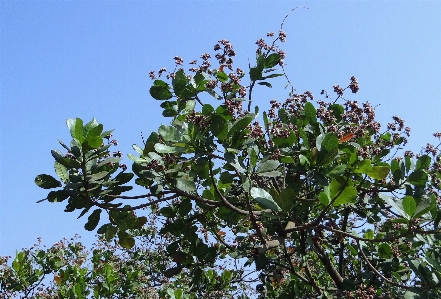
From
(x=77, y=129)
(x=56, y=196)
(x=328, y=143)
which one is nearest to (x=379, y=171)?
(x=328, y=143)

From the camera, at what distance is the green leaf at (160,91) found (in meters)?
3.56

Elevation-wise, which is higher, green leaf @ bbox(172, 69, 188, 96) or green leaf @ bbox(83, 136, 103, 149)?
green leaf @ bbox(172, 69, 188, 96)

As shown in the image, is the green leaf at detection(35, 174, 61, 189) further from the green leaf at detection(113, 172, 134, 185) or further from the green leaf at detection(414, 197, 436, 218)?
the green leaf at detection(414, 197, 436, 218)

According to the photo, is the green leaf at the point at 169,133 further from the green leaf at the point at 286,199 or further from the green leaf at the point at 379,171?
the green leaf at the point at 379,171

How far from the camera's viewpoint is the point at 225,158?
2.93m

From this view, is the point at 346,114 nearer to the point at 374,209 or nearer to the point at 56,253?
the point at 374,209

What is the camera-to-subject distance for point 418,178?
349 centimetres

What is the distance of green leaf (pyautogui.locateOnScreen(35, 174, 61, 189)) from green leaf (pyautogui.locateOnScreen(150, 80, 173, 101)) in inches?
35.8

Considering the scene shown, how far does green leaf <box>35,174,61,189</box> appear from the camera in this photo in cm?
321

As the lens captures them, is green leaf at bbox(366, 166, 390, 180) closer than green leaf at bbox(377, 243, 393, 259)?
Yes

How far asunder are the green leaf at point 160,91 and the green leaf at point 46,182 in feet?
2.99

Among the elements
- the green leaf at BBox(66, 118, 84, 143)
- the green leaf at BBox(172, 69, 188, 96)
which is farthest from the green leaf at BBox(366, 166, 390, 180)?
the green leaf at BBox(66, 118, 84, 143)

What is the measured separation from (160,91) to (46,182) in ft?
3.33

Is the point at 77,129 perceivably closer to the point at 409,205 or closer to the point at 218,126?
the point at 218,126
